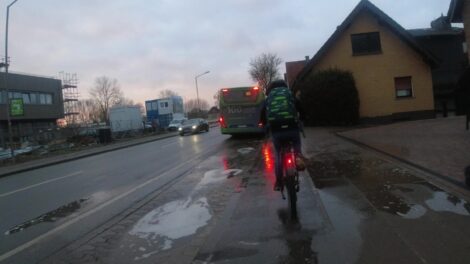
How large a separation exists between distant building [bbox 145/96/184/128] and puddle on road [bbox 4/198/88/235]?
168ft

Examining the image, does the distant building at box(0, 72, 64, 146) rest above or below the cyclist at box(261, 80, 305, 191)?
Result: above

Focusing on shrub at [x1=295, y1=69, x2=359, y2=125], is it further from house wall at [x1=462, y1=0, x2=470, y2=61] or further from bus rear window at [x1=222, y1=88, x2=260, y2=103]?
house wall at [x1=462, y1=0, x2=470, y2=61]

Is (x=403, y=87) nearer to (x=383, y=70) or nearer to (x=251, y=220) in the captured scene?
(x=383, y=70)

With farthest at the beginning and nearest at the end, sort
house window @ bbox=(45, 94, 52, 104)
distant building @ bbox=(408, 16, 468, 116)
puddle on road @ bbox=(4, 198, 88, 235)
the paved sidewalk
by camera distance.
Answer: house window @ bbox=(45, 94, 52, 104) → distant building @ bbox=(408, 16, 468, 116) → the paved sidewalk → puddle on road @ bbox=(4, 198, 88, 235)

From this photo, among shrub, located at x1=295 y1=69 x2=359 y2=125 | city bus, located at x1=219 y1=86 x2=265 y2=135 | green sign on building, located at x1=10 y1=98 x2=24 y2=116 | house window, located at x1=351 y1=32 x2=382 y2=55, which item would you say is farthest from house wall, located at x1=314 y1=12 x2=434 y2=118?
green sign on building, located at x1=10 y1=98 x2=24 y2=116

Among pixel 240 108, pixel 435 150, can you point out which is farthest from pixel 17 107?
pixel 435 150

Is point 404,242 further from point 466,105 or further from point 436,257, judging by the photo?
point 466,105

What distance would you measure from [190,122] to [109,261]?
39836 mm

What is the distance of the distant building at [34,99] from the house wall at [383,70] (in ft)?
124

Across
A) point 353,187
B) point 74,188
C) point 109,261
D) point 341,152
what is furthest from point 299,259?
point 341,152

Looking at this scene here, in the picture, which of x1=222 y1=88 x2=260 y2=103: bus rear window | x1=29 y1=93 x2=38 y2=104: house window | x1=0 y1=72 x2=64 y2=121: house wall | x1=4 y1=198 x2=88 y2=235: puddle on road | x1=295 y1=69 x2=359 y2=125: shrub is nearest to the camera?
x1=4 y1=198 x2=88 y2=235: puddle on road

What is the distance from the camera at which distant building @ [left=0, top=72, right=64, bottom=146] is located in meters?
57.1

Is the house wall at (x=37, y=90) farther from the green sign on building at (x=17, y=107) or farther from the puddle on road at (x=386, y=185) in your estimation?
the puddle on road at (x=386, y=185)

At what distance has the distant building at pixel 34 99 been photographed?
2249 inches
